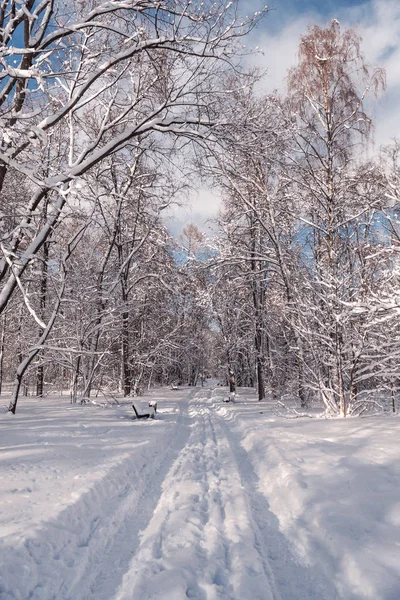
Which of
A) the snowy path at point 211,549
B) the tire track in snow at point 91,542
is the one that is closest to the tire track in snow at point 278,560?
the snowy path at point 211,549

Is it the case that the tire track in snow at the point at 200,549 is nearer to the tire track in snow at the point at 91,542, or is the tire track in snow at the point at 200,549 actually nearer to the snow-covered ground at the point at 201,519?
the snow-covered ground at the point at 201,519

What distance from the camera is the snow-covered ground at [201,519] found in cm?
299

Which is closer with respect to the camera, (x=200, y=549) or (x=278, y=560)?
(x=278, y=560)

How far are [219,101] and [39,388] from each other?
1979 centimetres

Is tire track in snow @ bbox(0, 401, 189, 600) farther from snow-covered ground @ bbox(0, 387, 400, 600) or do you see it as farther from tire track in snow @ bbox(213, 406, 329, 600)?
tire track in snow @ bbox(213, 406, 329, 600)

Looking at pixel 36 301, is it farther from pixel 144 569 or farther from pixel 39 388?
pixel 144 569

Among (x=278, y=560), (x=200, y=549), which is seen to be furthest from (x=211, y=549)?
(x=278, y=560)

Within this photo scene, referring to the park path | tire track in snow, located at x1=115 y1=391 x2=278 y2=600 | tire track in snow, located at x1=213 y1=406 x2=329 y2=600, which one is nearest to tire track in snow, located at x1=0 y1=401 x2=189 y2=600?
the park path

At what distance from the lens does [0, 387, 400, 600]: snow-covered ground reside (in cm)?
299

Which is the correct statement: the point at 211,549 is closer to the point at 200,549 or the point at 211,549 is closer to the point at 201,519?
the point at 200,549

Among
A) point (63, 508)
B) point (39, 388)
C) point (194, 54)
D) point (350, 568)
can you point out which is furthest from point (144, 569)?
point (39, 388)

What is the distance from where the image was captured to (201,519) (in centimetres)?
432

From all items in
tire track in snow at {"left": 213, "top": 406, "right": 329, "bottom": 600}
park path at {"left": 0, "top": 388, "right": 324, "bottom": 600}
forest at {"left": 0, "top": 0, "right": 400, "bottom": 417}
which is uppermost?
forest at {"left": 0, "top": 0, "right": 400, "bottom": 417}

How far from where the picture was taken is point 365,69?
36.6 ft
